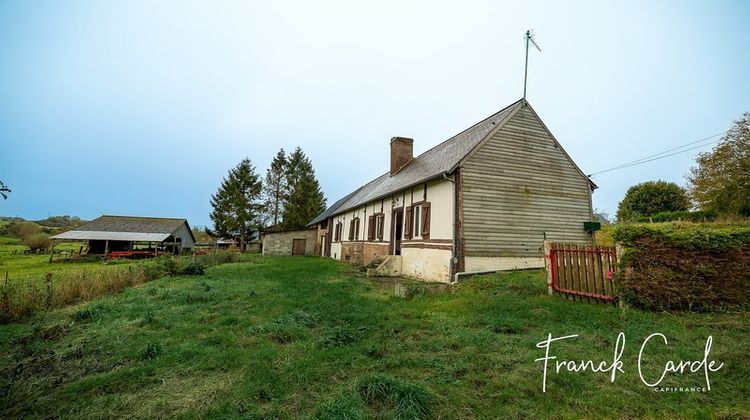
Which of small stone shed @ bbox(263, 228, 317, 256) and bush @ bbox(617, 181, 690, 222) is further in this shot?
small stone shed @ bbox(263, 228, 317, 256)

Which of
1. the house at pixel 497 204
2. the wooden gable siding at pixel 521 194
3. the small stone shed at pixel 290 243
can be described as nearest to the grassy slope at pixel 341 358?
the house at pixel 497 204

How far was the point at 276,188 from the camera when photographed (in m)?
47.9

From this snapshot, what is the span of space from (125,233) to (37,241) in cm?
1144

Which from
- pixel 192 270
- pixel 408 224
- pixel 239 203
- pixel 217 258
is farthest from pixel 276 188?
pixel 408 224

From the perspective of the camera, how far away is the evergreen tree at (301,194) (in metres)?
46.1

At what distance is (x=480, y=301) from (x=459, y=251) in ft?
12.6

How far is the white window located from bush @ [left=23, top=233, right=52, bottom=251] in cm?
4593

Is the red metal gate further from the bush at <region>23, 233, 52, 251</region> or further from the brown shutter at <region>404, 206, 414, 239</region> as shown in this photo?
the bush at <region>23, 233, 52, 251</region>

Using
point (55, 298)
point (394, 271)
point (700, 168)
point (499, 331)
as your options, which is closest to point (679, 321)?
point (499, 331)

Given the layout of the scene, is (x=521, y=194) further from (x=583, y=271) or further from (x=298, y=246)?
(x=298, y=246)

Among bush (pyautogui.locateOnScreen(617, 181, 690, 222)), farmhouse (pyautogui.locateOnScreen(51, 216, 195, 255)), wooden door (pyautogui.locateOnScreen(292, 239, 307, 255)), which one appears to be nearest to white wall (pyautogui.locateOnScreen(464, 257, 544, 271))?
bush (pyautogui.locateOnScreen(617, 181, 690, 222))

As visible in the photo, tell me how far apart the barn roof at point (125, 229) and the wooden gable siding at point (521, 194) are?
3612 centimetres

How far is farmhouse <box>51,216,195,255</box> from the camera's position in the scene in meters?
33.8

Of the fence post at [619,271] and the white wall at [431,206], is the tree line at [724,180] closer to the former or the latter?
the white wall at [431,206]
